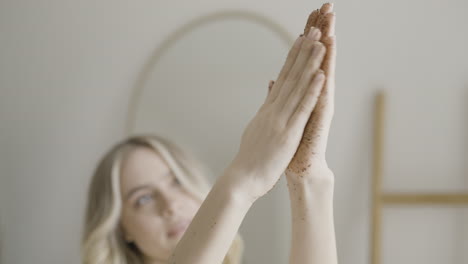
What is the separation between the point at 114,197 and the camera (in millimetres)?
1112

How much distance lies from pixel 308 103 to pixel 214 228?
0.17 metres

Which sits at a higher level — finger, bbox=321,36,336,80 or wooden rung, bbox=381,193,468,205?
finger, bbox=321,36,336,80

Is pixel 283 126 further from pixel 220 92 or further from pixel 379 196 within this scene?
pixel 220 92

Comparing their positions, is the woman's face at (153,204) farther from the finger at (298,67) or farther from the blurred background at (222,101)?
the finger at (298,67)

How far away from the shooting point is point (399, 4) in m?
1.22

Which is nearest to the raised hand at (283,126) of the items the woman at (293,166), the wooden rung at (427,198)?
the woman at (293,166)

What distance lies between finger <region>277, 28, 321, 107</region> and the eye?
1.81 ft

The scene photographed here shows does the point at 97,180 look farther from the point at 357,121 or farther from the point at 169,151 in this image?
the point at 357,121

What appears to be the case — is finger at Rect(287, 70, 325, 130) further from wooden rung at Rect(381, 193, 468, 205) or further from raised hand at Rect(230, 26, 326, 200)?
wooden rung at Rect(381, 193, 468, 205)

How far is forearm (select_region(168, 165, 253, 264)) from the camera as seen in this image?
1.92ft

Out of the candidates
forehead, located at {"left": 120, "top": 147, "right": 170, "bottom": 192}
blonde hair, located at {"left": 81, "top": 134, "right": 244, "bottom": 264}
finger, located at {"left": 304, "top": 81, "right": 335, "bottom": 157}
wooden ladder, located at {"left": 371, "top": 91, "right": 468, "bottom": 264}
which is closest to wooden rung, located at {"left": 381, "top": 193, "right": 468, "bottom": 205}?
wooden ladder, located at {"left": 371, "top": 91, "right": 468, "bottom": 264}

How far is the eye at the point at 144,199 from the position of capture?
1.11 m

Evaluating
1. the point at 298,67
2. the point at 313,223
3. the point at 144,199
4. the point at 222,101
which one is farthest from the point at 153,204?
the point at 298,67

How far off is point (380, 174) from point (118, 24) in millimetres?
816
